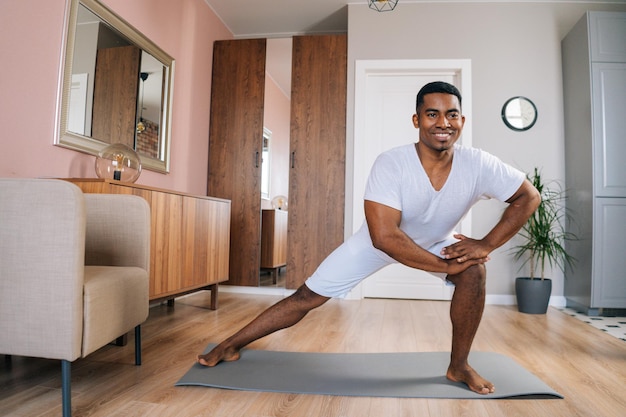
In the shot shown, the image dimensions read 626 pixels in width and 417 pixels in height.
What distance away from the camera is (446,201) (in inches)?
63.0

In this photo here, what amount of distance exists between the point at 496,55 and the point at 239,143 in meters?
2.42

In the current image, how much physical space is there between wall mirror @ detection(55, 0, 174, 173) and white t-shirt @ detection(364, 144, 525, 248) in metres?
1.72

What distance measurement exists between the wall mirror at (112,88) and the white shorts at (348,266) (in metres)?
1.56

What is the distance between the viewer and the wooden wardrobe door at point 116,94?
255 cm

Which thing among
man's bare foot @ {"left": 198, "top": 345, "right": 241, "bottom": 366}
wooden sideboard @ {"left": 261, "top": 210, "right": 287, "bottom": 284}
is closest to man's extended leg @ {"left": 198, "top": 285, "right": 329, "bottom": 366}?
man's bare foot @ {"left": 198, "top": 345, "right": 241, "bottom": 366}

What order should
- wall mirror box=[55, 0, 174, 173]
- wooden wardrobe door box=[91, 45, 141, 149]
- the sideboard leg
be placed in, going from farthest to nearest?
the sideboard leg → wooden wardrobe door box=[91, 45, 141, 149] → wall mirror box=[55, 0, 174, 173]

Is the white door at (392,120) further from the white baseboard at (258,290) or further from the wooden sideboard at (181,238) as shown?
the wooden sideboard at (181,238)

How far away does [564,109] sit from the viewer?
3697 mm

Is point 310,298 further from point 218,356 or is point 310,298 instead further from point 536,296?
point 536,296

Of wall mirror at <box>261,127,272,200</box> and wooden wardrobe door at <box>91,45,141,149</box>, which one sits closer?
wooden wardrobe door at <box>91,45,141,149</box>

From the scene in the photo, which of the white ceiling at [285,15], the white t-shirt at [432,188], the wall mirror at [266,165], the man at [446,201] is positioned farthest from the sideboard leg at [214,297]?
the white ceiling at [285,15]

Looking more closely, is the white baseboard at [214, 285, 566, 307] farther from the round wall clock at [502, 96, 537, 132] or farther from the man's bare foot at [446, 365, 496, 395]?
the man's bare foot at [446, 365, 496, 395]

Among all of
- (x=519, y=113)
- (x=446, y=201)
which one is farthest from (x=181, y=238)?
(x=519, y=113)

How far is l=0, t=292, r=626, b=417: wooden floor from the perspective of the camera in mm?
1398
